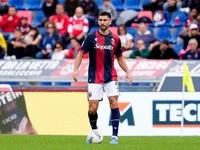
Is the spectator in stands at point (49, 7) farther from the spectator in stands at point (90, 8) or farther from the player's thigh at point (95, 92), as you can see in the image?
the player's thigh at point (95, 92)

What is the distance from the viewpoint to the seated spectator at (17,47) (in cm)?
1655

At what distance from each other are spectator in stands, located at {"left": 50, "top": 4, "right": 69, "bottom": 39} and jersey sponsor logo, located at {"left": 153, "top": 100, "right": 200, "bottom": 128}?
5843 mm

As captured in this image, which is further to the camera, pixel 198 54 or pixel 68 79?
pixel 198 54

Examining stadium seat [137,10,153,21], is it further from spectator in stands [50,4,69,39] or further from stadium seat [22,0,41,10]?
stadium seat [22,0,41,10]

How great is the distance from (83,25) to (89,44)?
850cm

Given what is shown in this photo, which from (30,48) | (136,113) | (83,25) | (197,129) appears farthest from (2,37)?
(197,129)

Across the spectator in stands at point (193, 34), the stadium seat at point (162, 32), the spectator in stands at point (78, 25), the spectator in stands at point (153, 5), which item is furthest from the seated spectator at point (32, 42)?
the spectator in stands at point (193, 34)

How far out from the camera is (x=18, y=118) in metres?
12.6

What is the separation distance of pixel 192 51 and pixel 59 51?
3.92 meters

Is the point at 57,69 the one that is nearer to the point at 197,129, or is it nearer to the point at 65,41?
the point at 65,41

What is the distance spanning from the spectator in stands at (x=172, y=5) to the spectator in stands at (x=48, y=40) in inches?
156

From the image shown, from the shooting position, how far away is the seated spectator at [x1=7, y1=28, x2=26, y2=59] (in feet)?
54.3

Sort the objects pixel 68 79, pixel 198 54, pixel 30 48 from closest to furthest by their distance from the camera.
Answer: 1. pixel 68 79
2. pixel 198 54
3. pixel 30 48

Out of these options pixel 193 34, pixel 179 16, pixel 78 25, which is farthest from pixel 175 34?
pixel 78 25
